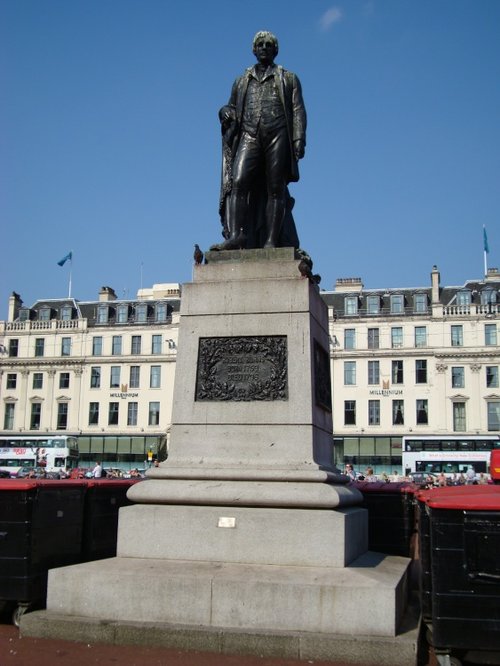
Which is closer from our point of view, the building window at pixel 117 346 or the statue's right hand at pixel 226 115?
the statue's right hand at pixel 226 115

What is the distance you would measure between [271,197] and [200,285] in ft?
5.63

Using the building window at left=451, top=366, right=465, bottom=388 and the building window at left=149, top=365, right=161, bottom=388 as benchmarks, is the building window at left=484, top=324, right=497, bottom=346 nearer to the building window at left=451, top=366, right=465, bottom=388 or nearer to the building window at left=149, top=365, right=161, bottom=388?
the building window at left=451, top=366, right=465, bottom=388

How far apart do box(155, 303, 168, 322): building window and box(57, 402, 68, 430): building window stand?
46.1 ft

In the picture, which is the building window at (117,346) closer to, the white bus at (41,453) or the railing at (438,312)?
the white bus at (41,453)

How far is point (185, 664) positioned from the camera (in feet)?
19.1

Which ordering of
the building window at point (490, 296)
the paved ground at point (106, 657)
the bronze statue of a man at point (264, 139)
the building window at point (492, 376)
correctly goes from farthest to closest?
the building window at point (490, 296)
the building window at point (492, 376)
the bronze statue of a man at point (264, 139)
the paved ground at point (106, 657)

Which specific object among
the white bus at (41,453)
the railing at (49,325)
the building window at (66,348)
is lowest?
the white bus at (41,453)

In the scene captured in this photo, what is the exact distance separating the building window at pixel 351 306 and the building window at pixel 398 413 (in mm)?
10643

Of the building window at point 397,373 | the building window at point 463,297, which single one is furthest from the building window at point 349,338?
the building window at point 463,297

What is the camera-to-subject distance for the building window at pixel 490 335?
229ft

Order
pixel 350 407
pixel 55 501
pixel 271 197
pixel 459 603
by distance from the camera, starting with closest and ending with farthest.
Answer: pixel 459 603 < pixel 55 501 < pixel 271 197 < pixel 350 407

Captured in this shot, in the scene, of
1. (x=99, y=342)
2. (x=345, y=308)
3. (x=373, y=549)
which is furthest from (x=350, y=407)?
(x=373, y=549)

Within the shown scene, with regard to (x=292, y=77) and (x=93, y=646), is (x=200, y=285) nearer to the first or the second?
(x=292, y=77)

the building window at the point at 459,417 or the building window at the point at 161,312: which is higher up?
the building window at the point at 161,312
